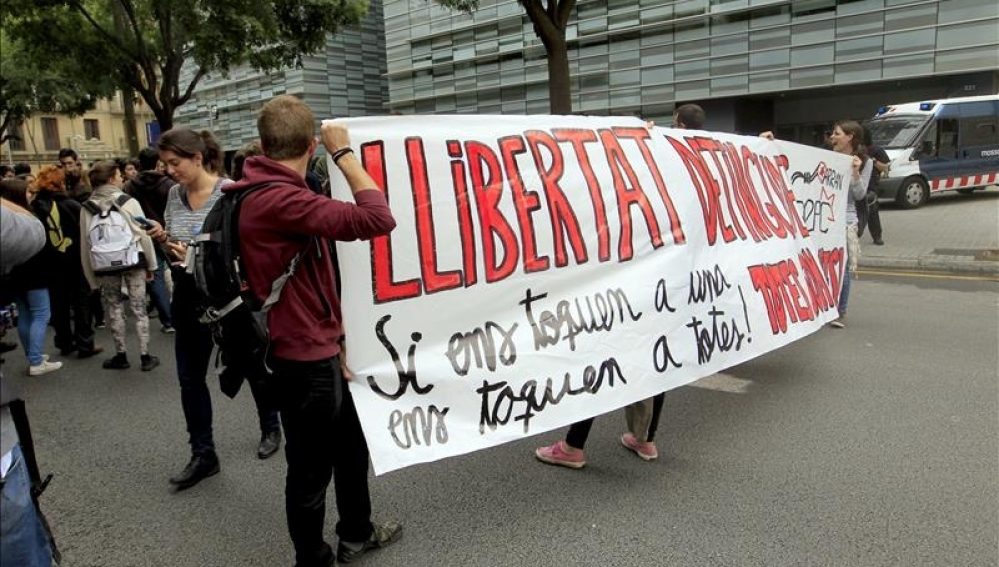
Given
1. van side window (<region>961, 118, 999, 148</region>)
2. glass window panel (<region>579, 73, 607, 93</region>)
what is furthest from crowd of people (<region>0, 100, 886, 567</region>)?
glass window panel (<region>579, 73, 607, 93</region>)

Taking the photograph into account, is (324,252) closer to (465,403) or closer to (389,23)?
(465,403)

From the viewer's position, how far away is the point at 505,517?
117 inches

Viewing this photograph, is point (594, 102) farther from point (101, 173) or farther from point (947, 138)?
point (101, 173)

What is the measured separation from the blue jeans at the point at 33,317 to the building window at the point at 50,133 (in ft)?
193

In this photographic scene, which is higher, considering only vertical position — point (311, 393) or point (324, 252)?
point (324, 252)

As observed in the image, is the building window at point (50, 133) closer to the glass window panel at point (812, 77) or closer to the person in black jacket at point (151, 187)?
the glass window panel at point (812, 77)

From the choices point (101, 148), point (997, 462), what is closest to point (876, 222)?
point (997, 462)

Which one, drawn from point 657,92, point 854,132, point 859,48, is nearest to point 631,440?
point 854,132

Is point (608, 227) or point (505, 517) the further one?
point (608, 227)

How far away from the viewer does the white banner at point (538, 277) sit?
2.54 metres

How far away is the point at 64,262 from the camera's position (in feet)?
20.4

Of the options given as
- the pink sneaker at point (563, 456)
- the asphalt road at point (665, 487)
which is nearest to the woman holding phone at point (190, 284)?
the asphalt road at point (665, 487)

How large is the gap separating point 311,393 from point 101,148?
191 feet

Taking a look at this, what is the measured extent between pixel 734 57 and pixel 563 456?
25.0 m
